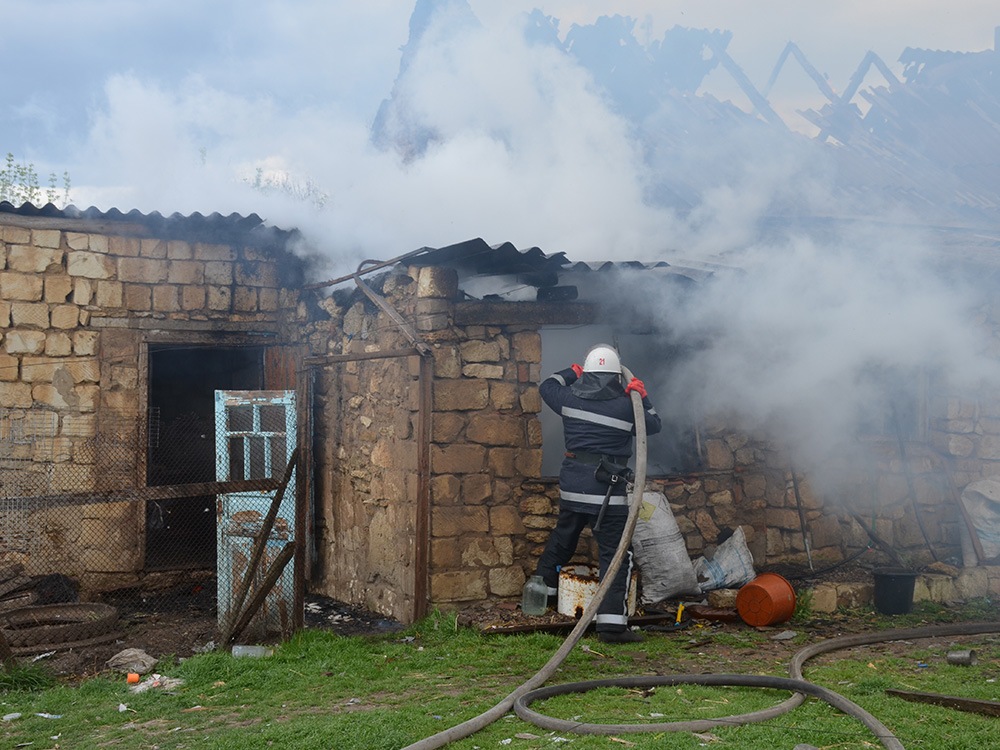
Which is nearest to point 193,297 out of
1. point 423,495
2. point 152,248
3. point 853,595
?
point 152,248

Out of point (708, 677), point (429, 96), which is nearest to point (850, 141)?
point (429, 96)

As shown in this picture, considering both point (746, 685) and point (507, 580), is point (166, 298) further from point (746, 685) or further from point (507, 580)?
point (746, 685)

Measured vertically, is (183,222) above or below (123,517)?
above

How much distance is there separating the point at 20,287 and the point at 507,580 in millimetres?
5491

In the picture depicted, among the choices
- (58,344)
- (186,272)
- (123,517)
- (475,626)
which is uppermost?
(186,272)

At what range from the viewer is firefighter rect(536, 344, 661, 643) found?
7.33 meters

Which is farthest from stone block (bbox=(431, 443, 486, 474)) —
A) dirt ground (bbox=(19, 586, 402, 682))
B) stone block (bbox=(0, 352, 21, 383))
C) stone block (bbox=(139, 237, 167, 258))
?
→ stone block (bbox=(0, 352, 21, 383))

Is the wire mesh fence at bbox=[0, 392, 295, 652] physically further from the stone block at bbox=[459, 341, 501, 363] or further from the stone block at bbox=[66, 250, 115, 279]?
the stone block at bbox=[459, 341, 501, 363]

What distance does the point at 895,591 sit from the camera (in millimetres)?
8328

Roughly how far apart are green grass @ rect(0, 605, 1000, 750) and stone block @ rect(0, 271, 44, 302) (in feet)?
14.2

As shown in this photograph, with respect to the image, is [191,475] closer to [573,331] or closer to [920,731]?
[573,331]

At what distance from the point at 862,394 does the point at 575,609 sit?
12.4ft

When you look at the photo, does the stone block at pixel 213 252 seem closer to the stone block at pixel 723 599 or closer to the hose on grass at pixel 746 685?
the stone block at pixel 723 599

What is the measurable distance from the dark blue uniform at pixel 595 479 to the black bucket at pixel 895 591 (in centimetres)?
241
